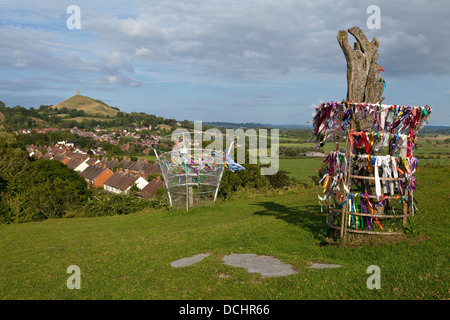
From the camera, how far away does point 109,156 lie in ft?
395

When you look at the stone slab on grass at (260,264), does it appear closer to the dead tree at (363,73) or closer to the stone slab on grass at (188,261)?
the stone slab on grass at (188,261)

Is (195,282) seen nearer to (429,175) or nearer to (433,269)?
(433,269)

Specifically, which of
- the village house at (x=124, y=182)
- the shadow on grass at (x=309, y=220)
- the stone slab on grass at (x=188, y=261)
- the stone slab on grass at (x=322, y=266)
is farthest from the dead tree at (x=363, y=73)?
the village house at (x=124, y=182)

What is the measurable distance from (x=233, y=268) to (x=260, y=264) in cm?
68

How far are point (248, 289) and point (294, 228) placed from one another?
5474mm

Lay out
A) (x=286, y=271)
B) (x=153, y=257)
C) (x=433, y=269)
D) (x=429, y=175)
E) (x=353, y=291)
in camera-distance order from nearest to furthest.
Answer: (x=353, y=291) → (x=433, y=269) → (x=286, y=271) → (x=153, y=257) → (x=429, y=175)

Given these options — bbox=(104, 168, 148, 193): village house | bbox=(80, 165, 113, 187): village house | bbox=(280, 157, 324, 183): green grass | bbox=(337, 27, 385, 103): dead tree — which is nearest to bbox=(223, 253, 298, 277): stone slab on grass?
bbox=(337, 27, 385, 103): dead tree

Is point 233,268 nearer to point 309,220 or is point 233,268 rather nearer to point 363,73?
point 309,220

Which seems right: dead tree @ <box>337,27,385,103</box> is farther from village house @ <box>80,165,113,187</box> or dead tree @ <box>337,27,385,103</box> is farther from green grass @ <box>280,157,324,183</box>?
village house @ <box>80,165,113,187</box>

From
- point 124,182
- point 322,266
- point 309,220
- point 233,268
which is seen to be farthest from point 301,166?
point 233,268

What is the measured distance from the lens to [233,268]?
26.9 ft

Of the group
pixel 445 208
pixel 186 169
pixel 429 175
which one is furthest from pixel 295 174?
pixel 445 208

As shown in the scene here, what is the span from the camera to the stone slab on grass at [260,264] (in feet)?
25.6
